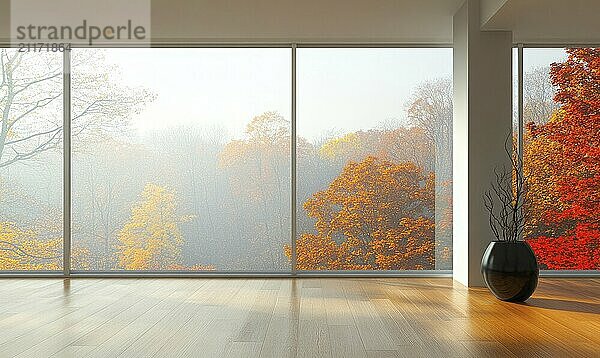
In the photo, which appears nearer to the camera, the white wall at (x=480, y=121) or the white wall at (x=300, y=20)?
the white wall at (x=300, y=20)

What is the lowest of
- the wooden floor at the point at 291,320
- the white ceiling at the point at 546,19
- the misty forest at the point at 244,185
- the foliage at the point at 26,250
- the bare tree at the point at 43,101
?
the wooden floor at the point at 291,320

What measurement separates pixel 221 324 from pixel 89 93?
444 cm

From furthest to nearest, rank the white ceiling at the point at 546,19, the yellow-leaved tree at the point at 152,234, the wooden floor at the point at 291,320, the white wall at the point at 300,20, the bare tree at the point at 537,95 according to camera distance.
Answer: the yellow-leaved tree at the point at 152,234 → the bare tree at the point at 537,95 → the white wall at the point at 300,20 → the white ceiling at the point at 546,19 → the wooden floor at the point at 291,320

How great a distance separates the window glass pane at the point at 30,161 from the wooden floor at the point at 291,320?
37.2 inches

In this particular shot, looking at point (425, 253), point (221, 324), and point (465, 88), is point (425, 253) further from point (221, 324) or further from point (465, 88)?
point (221, 324)

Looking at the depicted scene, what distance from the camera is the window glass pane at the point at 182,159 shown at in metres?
8.69

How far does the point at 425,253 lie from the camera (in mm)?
8656

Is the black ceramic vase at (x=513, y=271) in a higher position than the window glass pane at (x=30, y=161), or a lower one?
→ lower

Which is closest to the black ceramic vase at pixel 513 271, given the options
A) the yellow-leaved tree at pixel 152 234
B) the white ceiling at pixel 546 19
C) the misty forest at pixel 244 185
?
the white ceiling at pixel 546 19

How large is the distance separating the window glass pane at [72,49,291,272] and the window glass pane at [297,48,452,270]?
11.5 inches

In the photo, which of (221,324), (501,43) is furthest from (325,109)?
(221,324)

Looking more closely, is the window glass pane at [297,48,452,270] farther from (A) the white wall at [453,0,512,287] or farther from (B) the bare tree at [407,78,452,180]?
(A) the white wall at [453,0,512,287]

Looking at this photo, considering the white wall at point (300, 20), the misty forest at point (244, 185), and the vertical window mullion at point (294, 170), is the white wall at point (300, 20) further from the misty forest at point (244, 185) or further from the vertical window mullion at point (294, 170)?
the misty forest at point (244, 185)

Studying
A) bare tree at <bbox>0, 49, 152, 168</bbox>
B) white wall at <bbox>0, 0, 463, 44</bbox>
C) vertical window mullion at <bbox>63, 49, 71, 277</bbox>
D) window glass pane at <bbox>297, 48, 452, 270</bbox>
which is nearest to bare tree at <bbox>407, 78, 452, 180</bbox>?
window glass pane at <bbox>297, 48, 452, 270</bbox>
